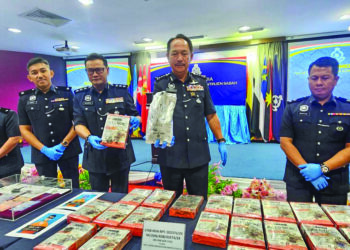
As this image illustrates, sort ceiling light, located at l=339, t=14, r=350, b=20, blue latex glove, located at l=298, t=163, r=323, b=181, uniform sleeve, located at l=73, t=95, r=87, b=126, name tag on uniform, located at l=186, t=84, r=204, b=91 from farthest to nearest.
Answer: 1. ceiling light, located at l=339, t=14, r=350, b=20
2. uniform sleeve, located at l=73, t=95, r=87, b=126
3. name tag on uniform, located at l=186, t=84, r=204, b=91
4. blue latex glove, located at l=298, t=163, r=323, b=181

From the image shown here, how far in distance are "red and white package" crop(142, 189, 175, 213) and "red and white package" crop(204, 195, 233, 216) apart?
19cm

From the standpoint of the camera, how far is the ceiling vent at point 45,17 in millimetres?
3810

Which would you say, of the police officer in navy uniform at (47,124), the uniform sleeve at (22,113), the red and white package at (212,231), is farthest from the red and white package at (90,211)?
the uniform sleeve at (22,113)

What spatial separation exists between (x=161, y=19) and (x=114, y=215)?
4.05 meters

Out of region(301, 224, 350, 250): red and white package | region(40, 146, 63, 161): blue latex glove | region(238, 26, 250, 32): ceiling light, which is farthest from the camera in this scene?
region(238, 26, 250, 32): ceiling light

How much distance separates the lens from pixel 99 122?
1713 millimetres

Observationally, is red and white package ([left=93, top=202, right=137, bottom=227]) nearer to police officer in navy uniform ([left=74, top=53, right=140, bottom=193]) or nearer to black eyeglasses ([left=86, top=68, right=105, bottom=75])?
police officer in navy uniform ([left=74, top=53, right=140, bottom=193])

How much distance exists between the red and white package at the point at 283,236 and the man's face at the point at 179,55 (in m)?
1.04

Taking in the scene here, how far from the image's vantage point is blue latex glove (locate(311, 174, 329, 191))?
1.40 m

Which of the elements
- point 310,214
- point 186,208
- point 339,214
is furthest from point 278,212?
point 186,208

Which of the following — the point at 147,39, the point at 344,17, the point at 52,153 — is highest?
the point at 147,39

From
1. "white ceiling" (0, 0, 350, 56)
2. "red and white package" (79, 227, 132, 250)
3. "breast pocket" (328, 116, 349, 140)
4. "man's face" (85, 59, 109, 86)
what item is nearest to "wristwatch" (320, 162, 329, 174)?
"breast pocket" (328, 116, 349, 140)

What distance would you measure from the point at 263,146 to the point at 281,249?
17.1 ft

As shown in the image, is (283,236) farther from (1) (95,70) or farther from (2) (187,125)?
(1) (95,70)
